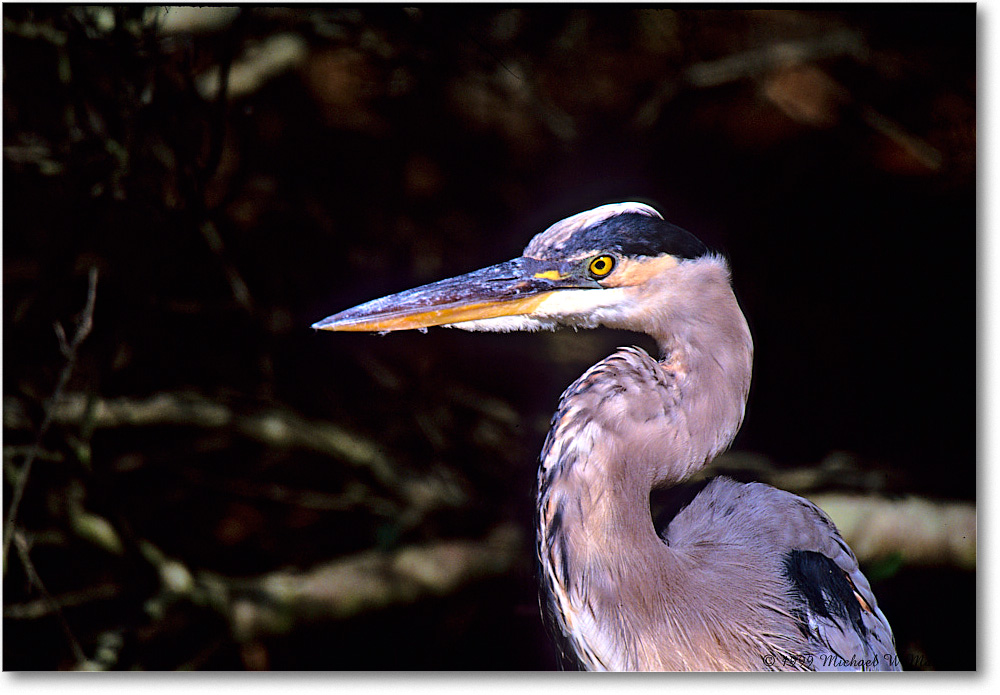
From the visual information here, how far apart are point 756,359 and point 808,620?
45 centimetres

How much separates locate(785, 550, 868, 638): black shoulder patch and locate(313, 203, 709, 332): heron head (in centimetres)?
45

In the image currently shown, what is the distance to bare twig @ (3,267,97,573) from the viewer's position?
4.45 feet

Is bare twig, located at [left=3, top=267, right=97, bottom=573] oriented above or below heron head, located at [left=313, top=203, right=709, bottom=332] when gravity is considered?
below

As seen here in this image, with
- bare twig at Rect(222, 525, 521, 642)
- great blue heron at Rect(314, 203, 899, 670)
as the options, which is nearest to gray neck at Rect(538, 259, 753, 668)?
great blue heron at Rect(314, 203, 899, 670)

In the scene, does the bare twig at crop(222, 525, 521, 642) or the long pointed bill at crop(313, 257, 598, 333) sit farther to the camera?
the bare twig at crop(222, 525, 521, 642)

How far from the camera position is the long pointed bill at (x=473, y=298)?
1150 millimetres

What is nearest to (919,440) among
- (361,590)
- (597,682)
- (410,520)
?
(597,682)

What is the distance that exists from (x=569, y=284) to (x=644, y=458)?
27 cm

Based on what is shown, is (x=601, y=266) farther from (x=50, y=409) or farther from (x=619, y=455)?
(x=50, y=409)

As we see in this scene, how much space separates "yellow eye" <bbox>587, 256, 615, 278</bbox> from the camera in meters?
1.13

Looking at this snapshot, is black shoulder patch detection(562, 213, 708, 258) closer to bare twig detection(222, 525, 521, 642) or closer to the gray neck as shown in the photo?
the gray neck

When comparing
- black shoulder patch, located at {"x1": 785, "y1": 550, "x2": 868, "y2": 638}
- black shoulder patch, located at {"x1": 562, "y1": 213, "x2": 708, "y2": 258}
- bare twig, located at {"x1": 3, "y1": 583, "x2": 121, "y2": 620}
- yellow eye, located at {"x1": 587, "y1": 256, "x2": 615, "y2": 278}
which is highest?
black shoulder patch, located at {"x1": 562, "y1": 213, "x2": 708, "y2": 258}

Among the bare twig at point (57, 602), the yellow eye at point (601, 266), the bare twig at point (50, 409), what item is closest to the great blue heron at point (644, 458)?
the yellow eye at point (601, 266)

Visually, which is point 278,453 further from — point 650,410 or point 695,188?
point 695,188
